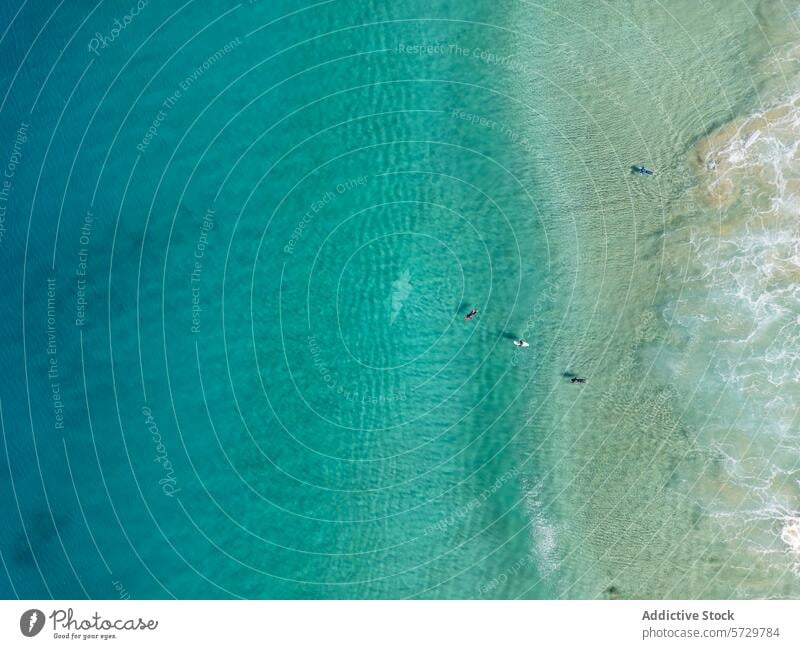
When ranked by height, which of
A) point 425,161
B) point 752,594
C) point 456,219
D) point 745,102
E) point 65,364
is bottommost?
A: point 752,594

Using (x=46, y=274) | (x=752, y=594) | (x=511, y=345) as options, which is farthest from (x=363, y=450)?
(x=752, y=594)

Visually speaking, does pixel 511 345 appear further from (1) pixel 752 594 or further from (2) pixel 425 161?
(1) pixel 752 594
